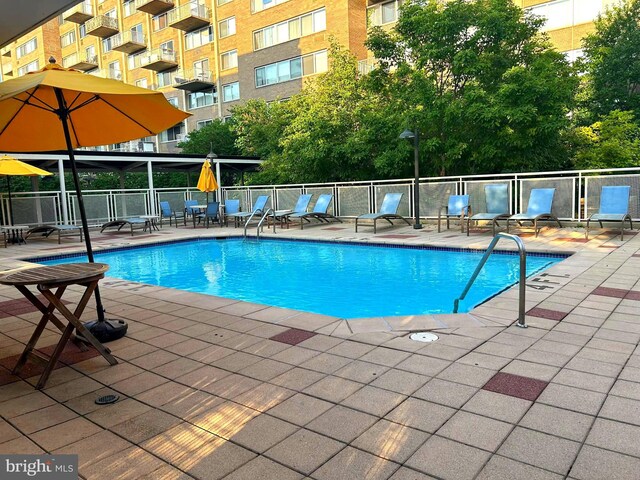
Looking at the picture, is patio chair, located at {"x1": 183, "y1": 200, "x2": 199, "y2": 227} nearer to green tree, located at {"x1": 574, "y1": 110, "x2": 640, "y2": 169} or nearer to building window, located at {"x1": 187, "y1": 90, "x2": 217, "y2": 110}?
green tree, located at {"x1": 574, "y1": 110, "x2": 640, "y2": 169}

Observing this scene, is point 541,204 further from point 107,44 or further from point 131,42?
point 107,44

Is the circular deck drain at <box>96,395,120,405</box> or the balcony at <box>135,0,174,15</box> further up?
the balcony at <box>135,0,174,15</box>

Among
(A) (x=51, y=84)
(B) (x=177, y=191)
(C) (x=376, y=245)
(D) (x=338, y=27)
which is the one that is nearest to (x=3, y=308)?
(A) (x=51, y=84)

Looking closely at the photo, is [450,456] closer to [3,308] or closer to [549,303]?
[549,303]

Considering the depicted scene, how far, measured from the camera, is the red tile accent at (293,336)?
394cm

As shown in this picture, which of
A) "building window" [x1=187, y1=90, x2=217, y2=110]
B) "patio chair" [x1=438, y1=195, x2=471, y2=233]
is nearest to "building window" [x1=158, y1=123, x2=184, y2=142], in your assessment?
"building window" [x1=187, y1=90, x2=217, y2=110]

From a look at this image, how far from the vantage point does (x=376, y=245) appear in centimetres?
1101

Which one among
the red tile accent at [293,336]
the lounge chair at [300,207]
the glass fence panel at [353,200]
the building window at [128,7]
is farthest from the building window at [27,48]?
the red tile accent at [293,336]

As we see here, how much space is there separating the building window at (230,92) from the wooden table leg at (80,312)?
28784 mm

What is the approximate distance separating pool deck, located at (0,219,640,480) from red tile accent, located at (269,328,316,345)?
0.06 feet

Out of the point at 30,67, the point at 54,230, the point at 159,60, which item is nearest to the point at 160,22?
the point at 159,60

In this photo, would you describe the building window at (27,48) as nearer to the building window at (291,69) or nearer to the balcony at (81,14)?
the balcony at (81,14)

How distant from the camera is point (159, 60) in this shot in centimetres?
3269

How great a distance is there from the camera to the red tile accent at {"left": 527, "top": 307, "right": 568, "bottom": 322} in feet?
14.2
